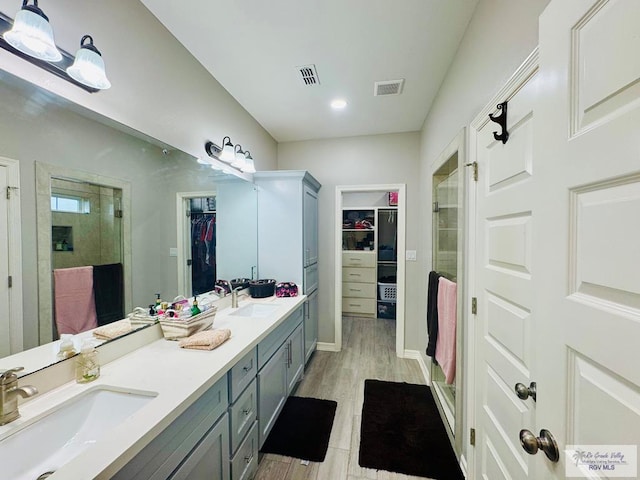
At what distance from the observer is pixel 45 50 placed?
0.95m

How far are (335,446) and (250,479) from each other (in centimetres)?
60

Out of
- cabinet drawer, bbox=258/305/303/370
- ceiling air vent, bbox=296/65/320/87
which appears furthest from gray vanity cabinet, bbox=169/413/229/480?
ceiling air vent, bbox=296/65/320/87

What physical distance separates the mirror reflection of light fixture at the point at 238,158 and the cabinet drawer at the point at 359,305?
324cm

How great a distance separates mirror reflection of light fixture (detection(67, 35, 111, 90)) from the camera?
1066mm

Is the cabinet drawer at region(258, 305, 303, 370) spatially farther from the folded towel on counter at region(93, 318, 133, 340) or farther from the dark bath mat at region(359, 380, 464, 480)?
the dark bath mat at region(359, 380, 464, 480)

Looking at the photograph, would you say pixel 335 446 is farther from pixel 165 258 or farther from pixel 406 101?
pixel 406 101

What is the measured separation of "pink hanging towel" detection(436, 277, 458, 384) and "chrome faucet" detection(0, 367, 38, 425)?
6.66 ft

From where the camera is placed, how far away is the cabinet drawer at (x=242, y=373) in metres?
1.32

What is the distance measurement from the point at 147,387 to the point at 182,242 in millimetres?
1017

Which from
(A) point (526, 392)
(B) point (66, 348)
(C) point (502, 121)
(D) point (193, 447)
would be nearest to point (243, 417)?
(D) point (193, 447)

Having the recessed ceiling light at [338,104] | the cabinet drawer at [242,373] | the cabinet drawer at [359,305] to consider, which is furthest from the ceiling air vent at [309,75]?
the cabinet drawer at [359,305]

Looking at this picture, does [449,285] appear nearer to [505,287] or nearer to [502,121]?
[505,287]

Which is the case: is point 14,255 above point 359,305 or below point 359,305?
above

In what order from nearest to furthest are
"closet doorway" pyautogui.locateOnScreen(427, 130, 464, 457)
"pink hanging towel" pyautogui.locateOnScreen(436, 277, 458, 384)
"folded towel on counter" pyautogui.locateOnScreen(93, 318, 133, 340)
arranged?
1. "folded towel on counter" pyautogui.locateOnScreen(93, 318, 133, 340)
2. "closet doorway" pyautogui.locateOnScreen(427, 130, 464, 457)
3. "pink hanging towel" pyautogui.locateOnScreen(436, 277, 458, 384)
